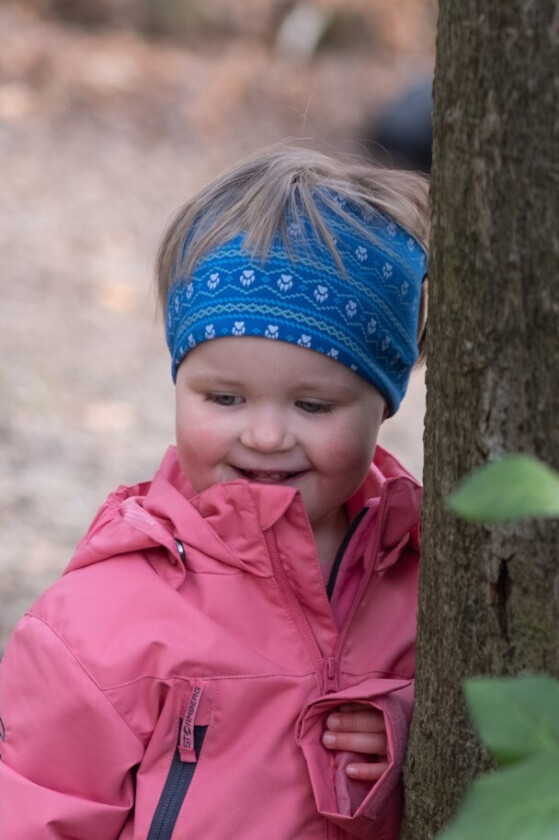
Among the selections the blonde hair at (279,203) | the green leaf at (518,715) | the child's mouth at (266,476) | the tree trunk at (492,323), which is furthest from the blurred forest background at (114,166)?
the green leaf at (518,715)

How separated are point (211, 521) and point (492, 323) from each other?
2.99ft

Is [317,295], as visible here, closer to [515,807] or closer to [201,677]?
[201,677]

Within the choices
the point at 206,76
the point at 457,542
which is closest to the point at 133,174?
the point at 206,76

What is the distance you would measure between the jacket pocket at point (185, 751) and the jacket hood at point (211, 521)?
0.23m

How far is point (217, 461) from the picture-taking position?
6.88ft

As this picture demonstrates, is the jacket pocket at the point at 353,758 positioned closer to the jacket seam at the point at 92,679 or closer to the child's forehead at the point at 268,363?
the jacket seam at the point at 92,679

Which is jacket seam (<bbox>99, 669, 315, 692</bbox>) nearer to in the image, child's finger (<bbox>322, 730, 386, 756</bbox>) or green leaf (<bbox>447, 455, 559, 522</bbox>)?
child's finger (<bbox>322, 730, 386, 756</bbox>)

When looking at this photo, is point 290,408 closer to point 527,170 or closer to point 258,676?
point 258,676

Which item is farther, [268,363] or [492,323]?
[268,363]

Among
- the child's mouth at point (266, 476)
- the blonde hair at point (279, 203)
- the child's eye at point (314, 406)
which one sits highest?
the blonde hair at point (279, 203)

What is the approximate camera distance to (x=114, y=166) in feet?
30.1

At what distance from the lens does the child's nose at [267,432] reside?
6.65ft

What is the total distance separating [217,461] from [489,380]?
876 millimetres

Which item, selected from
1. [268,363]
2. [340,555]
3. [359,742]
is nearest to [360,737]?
[359,742]
